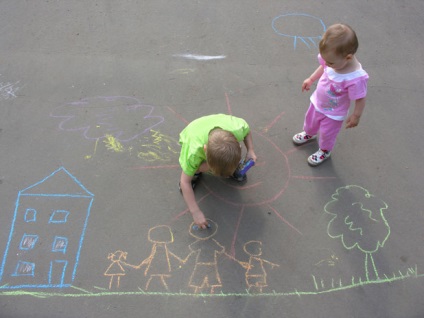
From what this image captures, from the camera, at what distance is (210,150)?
187 cm

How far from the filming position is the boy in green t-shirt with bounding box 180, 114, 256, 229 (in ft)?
→ 6.12

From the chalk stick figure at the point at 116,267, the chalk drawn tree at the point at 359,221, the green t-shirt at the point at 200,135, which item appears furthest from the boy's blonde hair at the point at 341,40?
the chalk stick figure at the point at 116,267

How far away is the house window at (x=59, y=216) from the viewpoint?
2.39m

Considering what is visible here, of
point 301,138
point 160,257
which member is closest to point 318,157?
point 301,138

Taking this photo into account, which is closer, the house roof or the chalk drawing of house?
the chalk drawing of house

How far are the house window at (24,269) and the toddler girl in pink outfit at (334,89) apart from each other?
7.59 feet

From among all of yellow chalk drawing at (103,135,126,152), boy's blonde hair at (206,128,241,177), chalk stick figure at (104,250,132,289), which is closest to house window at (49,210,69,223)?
chalk stick figure at (104,250,132,289)

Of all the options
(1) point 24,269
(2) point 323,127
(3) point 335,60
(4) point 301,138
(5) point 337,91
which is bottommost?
(1) point 24,269

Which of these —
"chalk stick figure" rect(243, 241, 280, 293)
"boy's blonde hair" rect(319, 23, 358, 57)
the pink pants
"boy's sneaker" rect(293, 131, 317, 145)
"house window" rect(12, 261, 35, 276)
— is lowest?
"house window" rect(12, 261, 35, 276)

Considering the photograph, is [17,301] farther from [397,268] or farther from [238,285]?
[397,268]

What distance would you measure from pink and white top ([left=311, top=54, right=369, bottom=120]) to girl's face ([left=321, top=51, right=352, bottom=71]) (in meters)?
0.09

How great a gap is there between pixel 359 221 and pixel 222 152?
1372mm

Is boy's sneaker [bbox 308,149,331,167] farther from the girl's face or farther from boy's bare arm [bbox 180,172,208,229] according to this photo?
boy's bare arm [bbox 180,172,208,229]

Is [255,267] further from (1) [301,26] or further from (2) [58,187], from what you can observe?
(1) [301,26]
